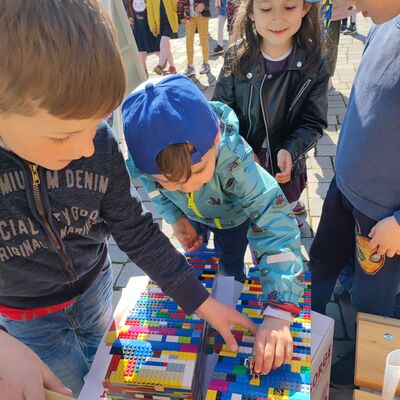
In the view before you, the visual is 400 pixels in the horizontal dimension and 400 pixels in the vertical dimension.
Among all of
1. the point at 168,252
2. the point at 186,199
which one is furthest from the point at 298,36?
the point at 168,252

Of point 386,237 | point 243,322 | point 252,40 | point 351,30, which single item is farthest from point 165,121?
point 351,30

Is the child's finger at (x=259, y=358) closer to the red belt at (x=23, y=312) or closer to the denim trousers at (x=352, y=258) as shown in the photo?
the red belt at (x=23, y=312)

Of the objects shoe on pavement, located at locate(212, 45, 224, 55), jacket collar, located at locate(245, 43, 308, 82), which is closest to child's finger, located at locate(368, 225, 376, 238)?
jacket collar, located at locate(245, 43, 308, 82)

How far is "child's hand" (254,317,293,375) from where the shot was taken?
34.8 inches

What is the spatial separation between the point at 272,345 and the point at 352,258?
45.2 inches

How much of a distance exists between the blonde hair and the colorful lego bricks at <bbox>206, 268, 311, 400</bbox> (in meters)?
0.62

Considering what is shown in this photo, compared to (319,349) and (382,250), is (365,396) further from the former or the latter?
(382,250)

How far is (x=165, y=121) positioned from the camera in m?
0.98

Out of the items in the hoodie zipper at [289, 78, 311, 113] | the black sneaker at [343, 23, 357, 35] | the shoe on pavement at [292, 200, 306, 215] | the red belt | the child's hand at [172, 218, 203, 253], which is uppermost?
the hoodie zipper at [289, 78, 311, 113]

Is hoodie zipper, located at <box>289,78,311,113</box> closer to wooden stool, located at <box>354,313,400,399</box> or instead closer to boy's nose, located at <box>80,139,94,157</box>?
wooden stool, located at <box>354,313,400,399</box>

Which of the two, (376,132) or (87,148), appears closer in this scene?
(87,148)

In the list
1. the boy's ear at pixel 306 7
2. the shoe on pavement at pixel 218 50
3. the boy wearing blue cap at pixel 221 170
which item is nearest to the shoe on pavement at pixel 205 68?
the shoe on pavement at pixel 218 50

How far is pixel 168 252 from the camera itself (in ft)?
3.33

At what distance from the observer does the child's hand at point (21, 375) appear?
2.31 feet
